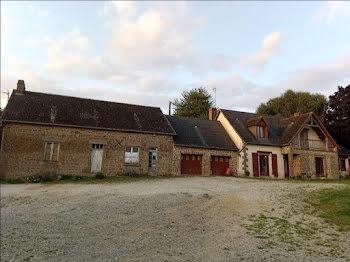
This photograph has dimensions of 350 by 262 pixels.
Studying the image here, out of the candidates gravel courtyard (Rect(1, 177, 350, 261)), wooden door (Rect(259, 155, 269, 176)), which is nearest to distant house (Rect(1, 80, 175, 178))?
gravel courtyard (Rect(1, 177, 350, 261))

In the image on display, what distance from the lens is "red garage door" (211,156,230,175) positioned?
2466 cm

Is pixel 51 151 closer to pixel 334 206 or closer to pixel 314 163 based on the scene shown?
pixel 334 206

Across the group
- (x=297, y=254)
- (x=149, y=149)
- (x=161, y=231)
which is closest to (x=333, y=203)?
(x=297, y=254)

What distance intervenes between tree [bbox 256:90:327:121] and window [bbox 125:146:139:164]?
28338 millimetres

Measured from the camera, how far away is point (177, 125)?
26734mm

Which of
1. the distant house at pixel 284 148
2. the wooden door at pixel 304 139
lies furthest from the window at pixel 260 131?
the wooden door at pixel 304 139

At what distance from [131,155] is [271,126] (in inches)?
559

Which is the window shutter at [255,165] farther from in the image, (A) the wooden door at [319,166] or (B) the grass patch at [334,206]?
(B) the grass patch at [334,206]

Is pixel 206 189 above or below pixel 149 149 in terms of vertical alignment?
below

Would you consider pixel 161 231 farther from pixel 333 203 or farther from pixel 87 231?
pixel 333 203

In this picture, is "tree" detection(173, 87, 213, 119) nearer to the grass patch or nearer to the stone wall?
the stone wall

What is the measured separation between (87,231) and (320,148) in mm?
24018

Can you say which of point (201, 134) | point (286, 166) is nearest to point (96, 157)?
point (201, 134)

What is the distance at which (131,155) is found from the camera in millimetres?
22422
